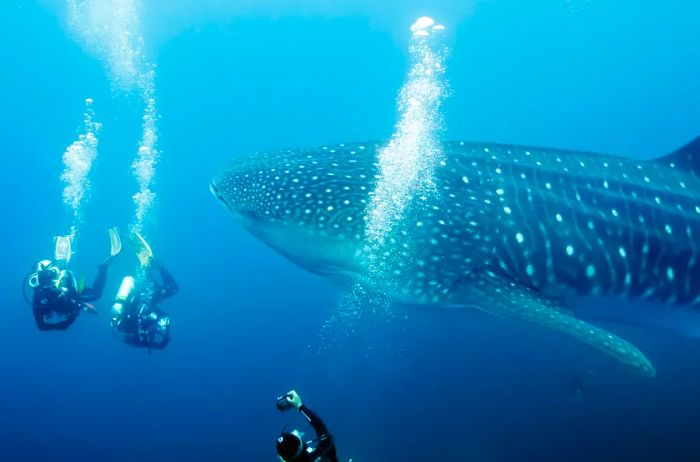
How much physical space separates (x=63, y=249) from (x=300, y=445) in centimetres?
1064

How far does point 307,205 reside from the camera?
15.5ft

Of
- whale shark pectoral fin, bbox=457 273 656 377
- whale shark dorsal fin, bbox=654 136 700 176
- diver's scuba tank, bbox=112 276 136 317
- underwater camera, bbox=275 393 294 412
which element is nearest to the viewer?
underwater camera, bbox=275 393 294 412

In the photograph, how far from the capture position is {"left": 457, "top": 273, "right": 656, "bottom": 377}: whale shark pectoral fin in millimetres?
3838

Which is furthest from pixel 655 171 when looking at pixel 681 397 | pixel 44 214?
pixel 44 214

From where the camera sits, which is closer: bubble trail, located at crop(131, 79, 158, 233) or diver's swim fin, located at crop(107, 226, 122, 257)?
diver's swim fin, located at crop(107, 226, 122, 257)

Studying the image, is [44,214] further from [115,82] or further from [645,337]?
[645,337]

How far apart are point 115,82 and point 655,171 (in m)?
64.7

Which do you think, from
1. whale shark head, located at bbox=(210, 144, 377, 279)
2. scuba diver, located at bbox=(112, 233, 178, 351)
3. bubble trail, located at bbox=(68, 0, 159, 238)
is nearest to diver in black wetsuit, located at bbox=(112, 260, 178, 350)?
scuba diver, located at bbox=(112, 233, 178, 351)

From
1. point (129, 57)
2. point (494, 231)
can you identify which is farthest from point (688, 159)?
point (129, 57)

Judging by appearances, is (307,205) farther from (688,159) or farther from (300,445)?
(688,159)

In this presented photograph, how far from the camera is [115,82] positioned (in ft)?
194

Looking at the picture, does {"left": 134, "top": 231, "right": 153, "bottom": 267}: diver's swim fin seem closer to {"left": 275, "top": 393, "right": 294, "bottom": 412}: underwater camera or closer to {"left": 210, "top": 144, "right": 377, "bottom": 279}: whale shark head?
{"left": 210, "top": 144, "right": 377, "bottom": 279}: whale shark head

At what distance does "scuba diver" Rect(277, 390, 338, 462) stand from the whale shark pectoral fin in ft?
7.39

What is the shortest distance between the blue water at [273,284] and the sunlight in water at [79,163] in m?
1.13
